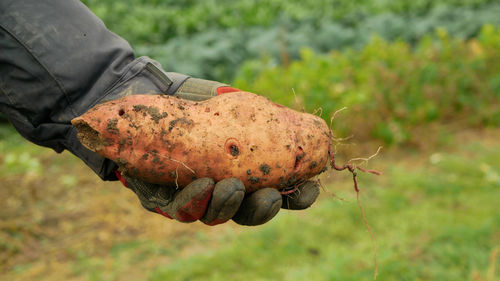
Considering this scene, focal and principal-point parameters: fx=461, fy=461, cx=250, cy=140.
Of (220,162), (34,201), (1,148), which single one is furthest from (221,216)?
(1,148)

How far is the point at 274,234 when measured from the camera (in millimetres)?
3564

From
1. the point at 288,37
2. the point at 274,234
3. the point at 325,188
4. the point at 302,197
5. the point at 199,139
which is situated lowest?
the point at 325,188

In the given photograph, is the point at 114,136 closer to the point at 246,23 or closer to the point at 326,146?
the point at 326,146

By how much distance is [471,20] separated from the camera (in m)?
7.63

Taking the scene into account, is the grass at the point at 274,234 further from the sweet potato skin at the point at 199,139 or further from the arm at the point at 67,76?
the arm at the point at 67,76

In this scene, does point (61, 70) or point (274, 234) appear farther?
point (274, 234)

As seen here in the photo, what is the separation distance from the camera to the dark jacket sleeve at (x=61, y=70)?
1799mm

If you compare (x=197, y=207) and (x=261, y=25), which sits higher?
(x=197, y=207)

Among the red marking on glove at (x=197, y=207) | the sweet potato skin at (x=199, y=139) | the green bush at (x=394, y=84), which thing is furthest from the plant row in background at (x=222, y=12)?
the red marking on glove at (x=197, y=207)

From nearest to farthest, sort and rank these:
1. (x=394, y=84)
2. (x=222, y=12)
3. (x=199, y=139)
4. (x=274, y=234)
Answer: (x=199, y=139) → (x=274, y=234) → (x=394, y=84) → (x=222, y=12)

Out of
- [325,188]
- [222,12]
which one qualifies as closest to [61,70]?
[325,188]

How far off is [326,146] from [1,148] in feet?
14.2

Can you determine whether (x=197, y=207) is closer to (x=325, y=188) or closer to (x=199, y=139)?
(x=199, y=139)

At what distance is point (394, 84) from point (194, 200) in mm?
3900
